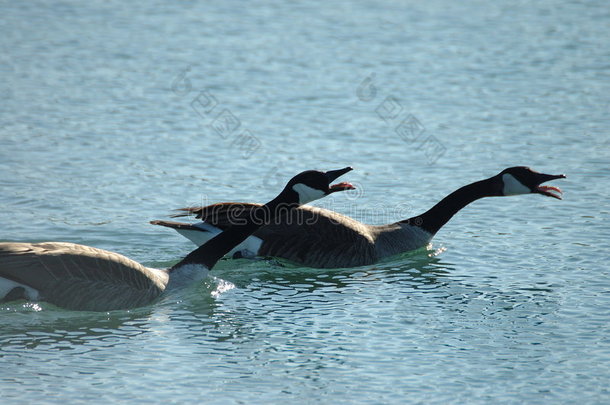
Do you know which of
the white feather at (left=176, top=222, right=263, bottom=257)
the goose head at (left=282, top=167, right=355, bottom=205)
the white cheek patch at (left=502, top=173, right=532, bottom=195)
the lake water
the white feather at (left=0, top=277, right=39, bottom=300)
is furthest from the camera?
the white cheek patch at (left=502, top=173, right=532, bottom=195)

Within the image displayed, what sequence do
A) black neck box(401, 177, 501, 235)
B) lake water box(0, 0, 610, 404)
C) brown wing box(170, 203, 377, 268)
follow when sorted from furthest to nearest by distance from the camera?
black neck box(401, 177, 501, 235) → brown wing box(170, 203, 377, 268) → lake water box(0, 0, 610, 404)

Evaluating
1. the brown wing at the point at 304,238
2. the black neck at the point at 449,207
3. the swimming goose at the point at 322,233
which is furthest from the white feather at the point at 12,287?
the black neck at the point at 449,207

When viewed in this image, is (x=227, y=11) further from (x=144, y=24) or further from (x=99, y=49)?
(x=99, y=49)

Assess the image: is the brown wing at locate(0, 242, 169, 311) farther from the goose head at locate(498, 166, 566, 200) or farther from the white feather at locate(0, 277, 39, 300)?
the goose head at locate(498, 166, 566, 200)

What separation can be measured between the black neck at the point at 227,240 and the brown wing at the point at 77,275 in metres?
0.85

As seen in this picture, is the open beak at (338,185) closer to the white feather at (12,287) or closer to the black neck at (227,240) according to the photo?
the black neck at (227,240)

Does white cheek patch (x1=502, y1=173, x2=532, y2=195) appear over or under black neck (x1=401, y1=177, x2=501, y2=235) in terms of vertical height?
over

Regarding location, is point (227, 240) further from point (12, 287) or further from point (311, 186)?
point (12, 287)

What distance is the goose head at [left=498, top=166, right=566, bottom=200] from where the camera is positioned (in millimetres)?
12578

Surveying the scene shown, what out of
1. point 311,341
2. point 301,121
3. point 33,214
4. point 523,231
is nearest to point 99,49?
point 301,121

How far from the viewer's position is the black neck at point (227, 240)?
11.4 m

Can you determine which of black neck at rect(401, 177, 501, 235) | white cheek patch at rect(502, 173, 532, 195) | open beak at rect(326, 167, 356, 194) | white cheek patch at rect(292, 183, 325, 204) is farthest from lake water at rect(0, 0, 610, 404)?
open beak at rect(326, 167, 356, 194)

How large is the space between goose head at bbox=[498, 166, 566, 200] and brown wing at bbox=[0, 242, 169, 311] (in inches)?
194

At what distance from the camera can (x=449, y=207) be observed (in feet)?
43.5
